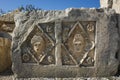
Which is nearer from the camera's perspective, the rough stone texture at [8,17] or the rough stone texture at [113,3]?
the rough stone texture at [113,3]

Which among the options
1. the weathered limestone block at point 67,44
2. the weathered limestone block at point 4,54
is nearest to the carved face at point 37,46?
the weathered limestone block at point 67,44

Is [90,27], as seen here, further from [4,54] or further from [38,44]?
[4,54]

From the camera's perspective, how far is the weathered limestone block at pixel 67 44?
16.8 feet

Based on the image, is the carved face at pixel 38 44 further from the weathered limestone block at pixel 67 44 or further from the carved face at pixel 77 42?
the carved face at pixel 77 42

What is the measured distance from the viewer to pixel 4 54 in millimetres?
7141

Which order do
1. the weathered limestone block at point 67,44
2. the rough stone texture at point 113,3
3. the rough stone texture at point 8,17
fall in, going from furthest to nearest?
the rough stone texture at point 8,17, the rough stone texture at point 113,3, the weathered limestone block at point 67,44

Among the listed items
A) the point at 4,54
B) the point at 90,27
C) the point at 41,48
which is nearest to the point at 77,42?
the point at 90,27

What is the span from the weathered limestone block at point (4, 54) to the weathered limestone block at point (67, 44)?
1.90 m

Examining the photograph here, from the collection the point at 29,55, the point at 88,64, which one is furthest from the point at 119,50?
the point at 29,55

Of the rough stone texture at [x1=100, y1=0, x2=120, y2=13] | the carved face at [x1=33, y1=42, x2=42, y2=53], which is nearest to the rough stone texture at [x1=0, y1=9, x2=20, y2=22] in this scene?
the rough stone texture at [x1=100, y1=0, x2=120, y2=13]

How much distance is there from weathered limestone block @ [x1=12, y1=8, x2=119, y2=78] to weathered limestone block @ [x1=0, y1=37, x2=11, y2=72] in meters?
1.90

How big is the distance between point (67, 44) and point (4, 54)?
2699 millimetres

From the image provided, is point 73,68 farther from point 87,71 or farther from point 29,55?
point 29,55

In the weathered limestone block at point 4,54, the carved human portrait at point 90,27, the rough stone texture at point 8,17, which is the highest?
the rough stone texture at point 8,17
